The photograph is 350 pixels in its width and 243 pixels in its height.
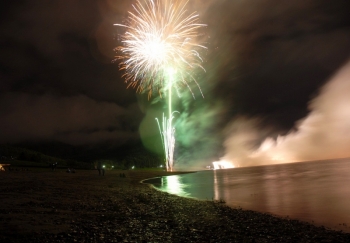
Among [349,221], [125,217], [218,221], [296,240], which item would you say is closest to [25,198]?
[125,217]

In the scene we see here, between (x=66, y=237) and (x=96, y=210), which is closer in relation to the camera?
(x=66, y=237)

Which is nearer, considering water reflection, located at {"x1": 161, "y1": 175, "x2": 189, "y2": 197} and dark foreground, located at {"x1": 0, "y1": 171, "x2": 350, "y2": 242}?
dark foreground, located at {"x1": 0, "y1": 171, "x2": 350, "y2": 242}

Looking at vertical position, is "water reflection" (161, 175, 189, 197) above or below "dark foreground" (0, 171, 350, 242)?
below

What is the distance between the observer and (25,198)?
18.2 meters

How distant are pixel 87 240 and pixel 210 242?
442 cm

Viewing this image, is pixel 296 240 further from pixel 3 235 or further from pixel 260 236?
pixel 3 235

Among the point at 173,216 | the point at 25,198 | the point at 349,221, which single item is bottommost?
the point at 349,221

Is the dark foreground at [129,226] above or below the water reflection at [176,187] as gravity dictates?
above

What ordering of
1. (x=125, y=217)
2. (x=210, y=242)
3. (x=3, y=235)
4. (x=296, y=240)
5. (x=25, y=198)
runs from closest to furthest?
A: (x=3, y=235) < (x=210, y=242) < (x=296, y=240) < (x=125, y=217) < (x=25, y=198)

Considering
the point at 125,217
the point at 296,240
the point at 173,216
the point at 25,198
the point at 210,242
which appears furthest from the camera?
the point at 25,198

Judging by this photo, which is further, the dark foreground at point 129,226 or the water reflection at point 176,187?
the water reflection at point 176,187

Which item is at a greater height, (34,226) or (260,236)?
(34,226)

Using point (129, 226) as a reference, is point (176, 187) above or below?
below

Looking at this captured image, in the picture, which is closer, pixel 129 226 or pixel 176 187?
pixel 129 226
